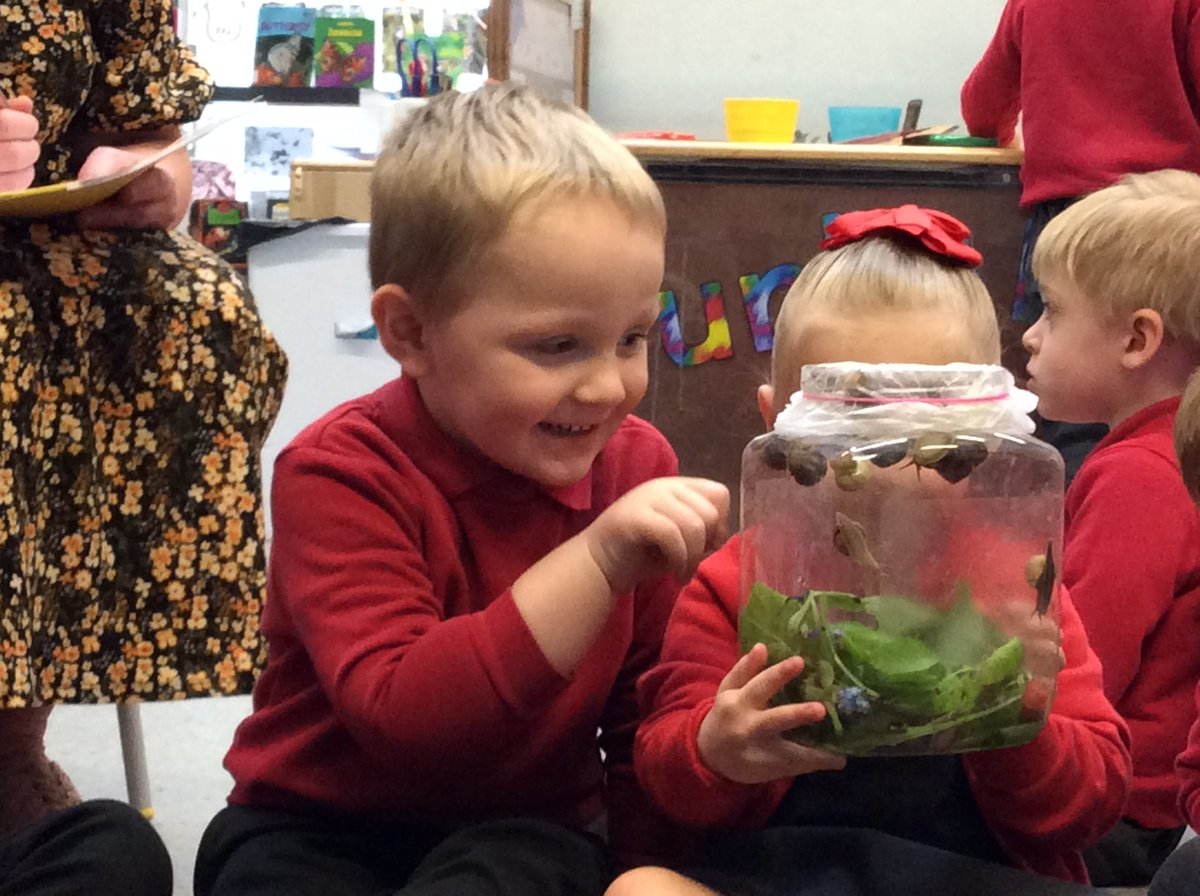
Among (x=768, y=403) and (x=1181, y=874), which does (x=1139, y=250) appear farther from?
(x=1181, y=874)

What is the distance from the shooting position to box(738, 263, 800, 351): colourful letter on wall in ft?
8.03

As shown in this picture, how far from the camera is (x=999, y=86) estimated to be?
8.18 feet

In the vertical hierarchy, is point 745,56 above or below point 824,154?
above

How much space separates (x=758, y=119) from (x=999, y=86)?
17.6 inches

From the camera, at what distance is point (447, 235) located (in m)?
0.89

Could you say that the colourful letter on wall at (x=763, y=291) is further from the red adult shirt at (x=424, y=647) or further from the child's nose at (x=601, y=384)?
the child's nose at (x=601, y=384)

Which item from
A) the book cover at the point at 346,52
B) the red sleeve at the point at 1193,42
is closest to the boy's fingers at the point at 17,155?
the red sleeve at the point at 1193,42

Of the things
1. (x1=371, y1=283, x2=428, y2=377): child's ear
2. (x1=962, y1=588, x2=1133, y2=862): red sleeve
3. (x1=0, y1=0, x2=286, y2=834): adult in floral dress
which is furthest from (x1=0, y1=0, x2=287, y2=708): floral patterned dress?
(x1=962, y1=588, x2=1133, y2=862): red sleeve

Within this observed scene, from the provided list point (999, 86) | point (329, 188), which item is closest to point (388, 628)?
point (999, 86)

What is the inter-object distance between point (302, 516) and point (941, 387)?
1.34ft

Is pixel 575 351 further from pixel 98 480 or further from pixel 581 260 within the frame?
pixel 98 480

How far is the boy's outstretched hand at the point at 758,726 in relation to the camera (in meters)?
0.73

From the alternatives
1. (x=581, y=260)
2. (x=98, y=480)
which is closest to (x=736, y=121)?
(x=98, y=480)

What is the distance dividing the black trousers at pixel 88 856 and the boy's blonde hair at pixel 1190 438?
777 millimetres
